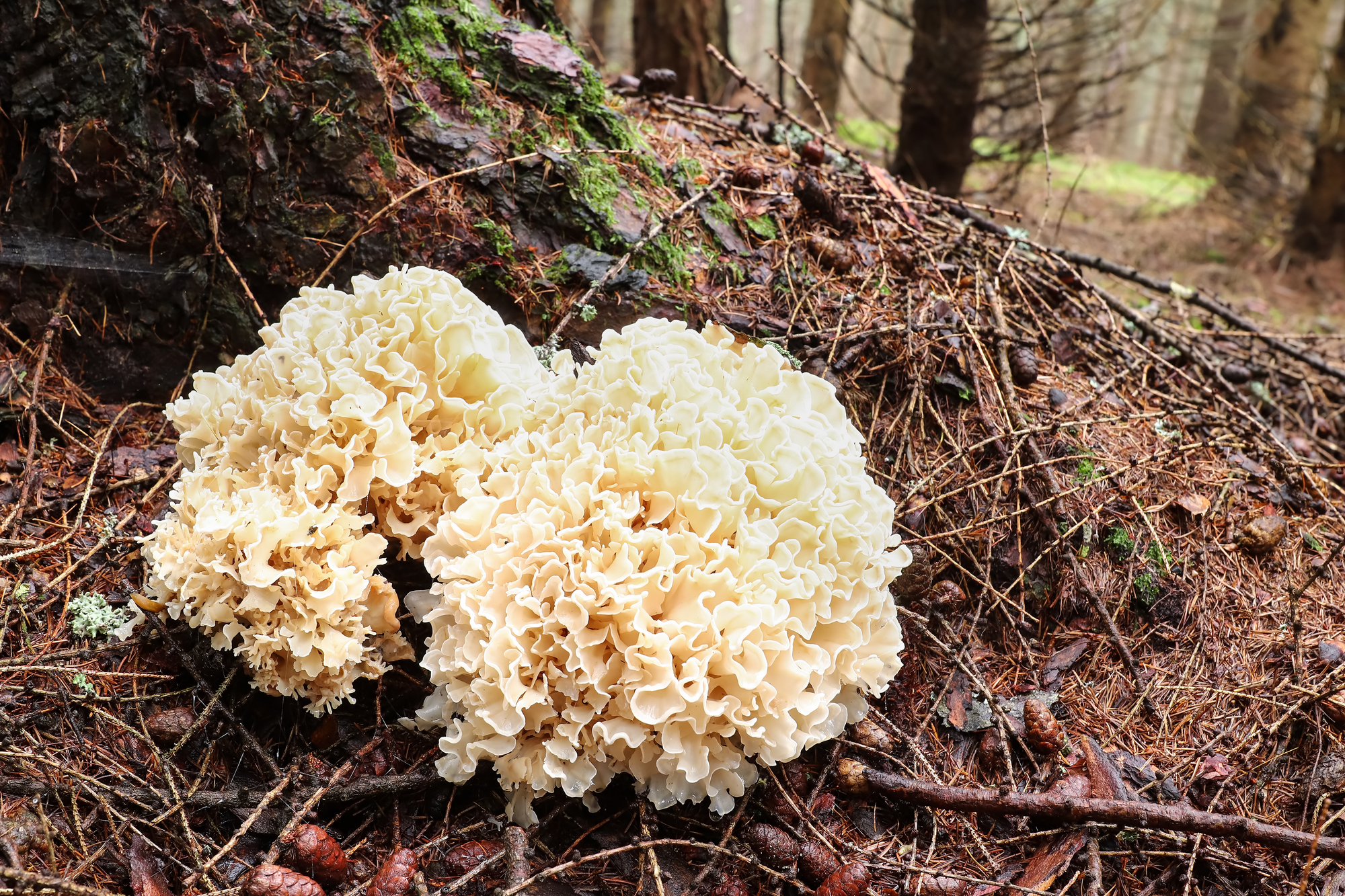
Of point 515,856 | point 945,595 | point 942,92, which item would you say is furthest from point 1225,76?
point 515,856

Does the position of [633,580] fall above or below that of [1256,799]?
above

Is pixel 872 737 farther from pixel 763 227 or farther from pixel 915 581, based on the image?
pixel 763 227

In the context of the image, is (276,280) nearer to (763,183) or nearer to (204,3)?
(204,3)

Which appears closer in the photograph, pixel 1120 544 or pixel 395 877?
pixel 395 877

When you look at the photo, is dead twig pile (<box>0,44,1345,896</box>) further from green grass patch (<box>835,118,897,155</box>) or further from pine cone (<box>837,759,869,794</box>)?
green grass patch (<box>835,118,897,155</box>)

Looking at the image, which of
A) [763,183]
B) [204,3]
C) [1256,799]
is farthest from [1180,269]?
[204,3]
